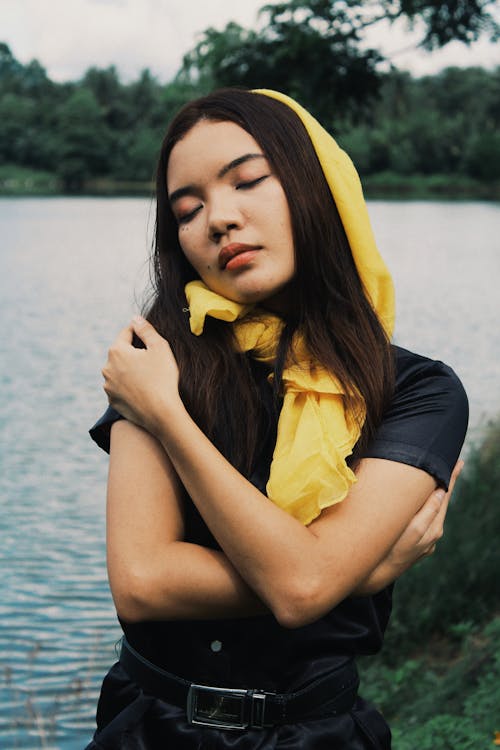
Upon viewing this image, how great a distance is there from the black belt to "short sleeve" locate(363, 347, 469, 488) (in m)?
0.39

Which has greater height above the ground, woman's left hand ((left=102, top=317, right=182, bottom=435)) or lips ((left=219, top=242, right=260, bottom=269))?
lips ((left=219, top=242, right=260, bottom=269))

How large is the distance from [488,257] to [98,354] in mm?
15003

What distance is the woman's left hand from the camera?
1880 millimetres

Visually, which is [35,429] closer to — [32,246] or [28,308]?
[28,308]

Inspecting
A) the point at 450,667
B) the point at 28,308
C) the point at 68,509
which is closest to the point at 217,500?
the point at 450,667

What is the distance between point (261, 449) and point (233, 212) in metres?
0.44

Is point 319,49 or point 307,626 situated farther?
point 319,49

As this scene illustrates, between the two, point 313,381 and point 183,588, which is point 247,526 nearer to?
point 183,588

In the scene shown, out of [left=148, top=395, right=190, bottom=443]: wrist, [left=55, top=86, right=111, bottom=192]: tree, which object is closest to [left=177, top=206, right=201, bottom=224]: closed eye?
[left=148, top=395, right=190, bottom=443]: wrist

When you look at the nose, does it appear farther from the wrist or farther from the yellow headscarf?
the wrist

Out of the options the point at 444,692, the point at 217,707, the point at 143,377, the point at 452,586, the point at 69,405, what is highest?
the point at 143,377

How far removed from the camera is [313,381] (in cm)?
199

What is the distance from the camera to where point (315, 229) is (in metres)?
2.02

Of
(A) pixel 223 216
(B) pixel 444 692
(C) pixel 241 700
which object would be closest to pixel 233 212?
(A) pixel 223 216
